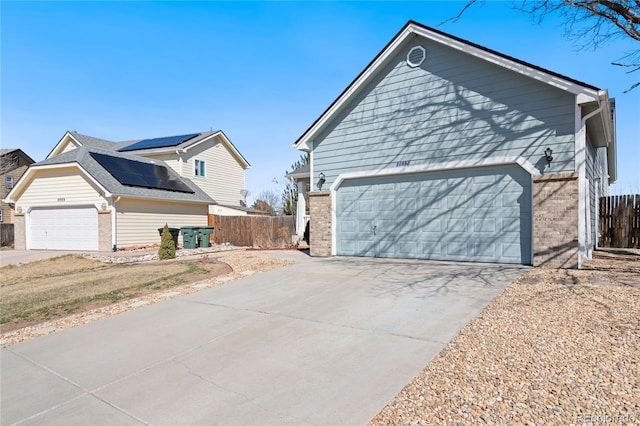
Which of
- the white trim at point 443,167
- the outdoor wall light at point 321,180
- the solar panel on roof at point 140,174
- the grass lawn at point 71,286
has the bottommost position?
the grass lawn at point 71,286

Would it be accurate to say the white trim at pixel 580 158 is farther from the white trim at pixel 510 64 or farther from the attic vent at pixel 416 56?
the attic vent at pixel 416 56

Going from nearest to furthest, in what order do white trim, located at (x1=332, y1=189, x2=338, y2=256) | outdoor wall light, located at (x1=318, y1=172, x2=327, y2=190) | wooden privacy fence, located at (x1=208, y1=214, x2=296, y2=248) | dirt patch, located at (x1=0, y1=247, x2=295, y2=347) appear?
dirt patch, located at (x1=0, y1=247, x2=295, y2=347) → white trim, located at (x1=332, y1=189, x2=338, y2=256) → outdoor wall light, located at (x1=318, y1=172, x2=327, y2=190) → wooden privacy fence, located at (x1=208, y1=214, x2=296, y2=248)

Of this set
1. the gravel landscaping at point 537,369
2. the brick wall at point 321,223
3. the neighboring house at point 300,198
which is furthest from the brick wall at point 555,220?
the neighboring house at point 300,198

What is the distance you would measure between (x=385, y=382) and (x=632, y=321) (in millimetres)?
3477

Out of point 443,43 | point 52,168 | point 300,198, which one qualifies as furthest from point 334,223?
point 52,168

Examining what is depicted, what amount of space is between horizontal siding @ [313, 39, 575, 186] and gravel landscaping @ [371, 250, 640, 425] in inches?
172

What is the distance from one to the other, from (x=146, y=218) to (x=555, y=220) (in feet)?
57.5

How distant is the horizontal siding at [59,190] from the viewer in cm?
1731

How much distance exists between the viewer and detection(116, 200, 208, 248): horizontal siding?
673 inches

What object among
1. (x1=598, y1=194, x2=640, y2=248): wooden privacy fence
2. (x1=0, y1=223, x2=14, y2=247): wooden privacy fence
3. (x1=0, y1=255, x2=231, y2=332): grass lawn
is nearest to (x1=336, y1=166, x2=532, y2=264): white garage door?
(x1=0, y1=255, x2=231, y2=332): grass lawn

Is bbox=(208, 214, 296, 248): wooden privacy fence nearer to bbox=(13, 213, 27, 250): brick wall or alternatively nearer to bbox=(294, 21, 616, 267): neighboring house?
bbox=(294, 21, 616, 267): neighboring house

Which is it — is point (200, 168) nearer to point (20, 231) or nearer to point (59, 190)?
point (59, 190)

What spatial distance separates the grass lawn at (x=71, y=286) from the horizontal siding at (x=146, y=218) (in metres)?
4.47

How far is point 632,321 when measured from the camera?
4.48 m
